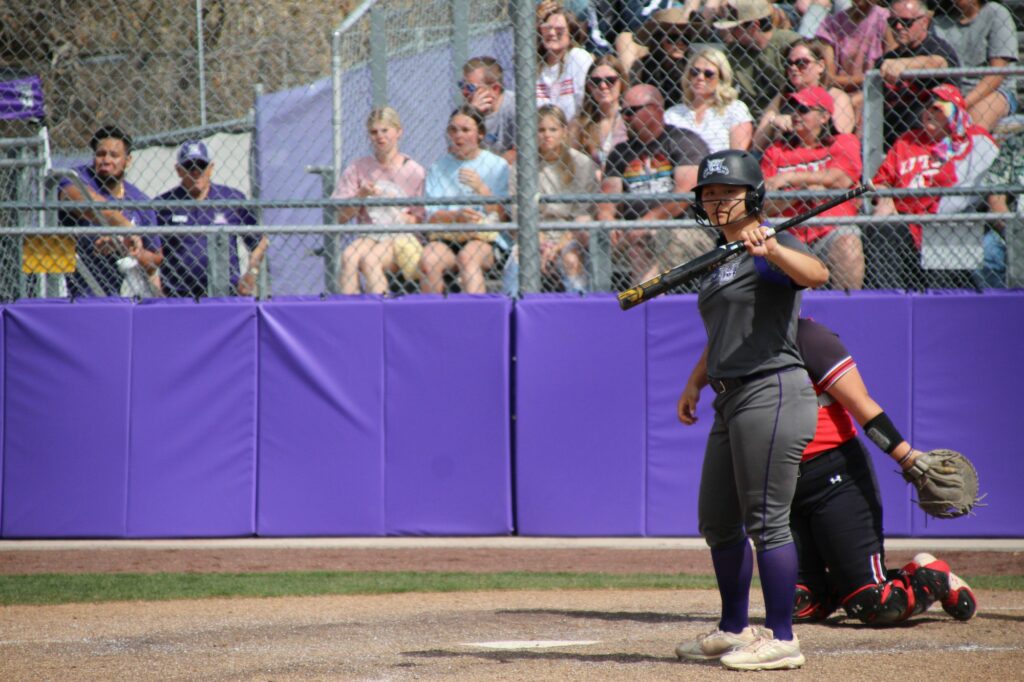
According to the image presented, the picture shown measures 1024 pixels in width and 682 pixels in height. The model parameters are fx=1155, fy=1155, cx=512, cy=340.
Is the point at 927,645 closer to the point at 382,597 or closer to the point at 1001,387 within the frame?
the point at 382,597

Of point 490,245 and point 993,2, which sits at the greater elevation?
point 993,2

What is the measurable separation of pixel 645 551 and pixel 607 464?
2.00 ft

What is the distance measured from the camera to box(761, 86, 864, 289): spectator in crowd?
7625mm


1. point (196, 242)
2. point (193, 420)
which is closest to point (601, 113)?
point (196, 242)

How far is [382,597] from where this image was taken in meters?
6.08

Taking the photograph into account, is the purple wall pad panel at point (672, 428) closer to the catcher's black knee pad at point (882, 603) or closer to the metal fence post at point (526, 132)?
the metal fence post at point (526, 132)

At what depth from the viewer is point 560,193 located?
796 centimetres

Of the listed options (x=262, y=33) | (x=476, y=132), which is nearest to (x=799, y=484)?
(x=476, y=132)

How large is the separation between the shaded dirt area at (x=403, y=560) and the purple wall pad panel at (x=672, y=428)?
0.92 feet


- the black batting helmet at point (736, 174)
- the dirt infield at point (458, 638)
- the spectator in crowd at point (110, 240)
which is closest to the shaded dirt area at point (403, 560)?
the dirt infield at point (458, 638)

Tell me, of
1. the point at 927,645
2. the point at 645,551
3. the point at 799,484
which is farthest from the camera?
the point at 645,551

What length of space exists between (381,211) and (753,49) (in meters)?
2.95

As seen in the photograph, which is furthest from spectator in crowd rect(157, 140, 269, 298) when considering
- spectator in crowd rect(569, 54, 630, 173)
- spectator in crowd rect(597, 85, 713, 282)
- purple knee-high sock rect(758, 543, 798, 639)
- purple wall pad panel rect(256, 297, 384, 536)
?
purple knee-high sock rect(758, 543, 798, 639)

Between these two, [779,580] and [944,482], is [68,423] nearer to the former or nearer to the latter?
[779,580]
